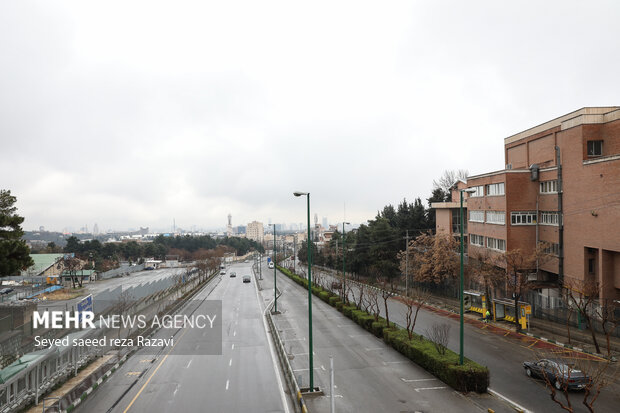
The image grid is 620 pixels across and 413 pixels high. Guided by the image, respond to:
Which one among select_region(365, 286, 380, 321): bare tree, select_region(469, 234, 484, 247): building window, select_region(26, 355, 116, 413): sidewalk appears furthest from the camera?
select_region(469, 234, 484, 247): building window

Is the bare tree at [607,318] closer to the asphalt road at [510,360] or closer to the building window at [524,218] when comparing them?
the asphalt road at [510,360]

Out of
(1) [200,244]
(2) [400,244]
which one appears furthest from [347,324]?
(1) [200,244]

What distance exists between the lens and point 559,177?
97.5ft

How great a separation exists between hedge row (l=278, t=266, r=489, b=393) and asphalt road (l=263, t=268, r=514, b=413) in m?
0.34

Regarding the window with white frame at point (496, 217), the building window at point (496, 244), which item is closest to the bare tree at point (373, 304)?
the building window at point (496, 244)

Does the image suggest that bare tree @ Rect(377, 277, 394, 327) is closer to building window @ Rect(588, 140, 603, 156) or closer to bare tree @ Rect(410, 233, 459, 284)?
bare tree @ Rect(410, 233, 459, 284)

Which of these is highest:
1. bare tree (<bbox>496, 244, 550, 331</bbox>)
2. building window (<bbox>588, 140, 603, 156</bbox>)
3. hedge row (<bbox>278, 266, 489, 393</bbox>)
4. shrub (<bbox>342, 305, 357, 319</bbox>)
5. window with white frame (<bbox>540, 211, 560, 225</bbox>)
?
building window (<bbox>588, 140, 603, 156</bbox>)

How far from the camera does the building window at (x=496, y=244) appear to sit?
110 feet

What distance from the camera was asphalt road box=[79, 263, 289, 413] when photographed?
589 inches

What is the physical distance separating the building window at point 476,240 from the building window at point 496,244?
1.58 metres

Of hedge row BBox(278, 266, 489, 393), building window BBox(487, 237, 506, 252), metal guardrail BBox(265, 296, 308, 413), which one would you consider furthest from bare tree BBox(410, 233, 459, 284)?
metal guardrail BBox(265, 296, 308, 413)

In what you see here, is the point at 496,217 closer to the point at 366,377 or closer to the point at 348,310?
the point at 348,310

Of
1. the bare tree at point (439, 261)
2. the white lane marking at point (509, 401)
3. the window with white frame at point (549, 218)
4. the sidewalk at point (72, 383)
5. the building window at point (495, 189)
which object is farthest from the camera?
the bare tree at point (439, 261)

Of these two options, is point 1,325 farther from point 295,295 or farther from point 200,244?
point 200,244
